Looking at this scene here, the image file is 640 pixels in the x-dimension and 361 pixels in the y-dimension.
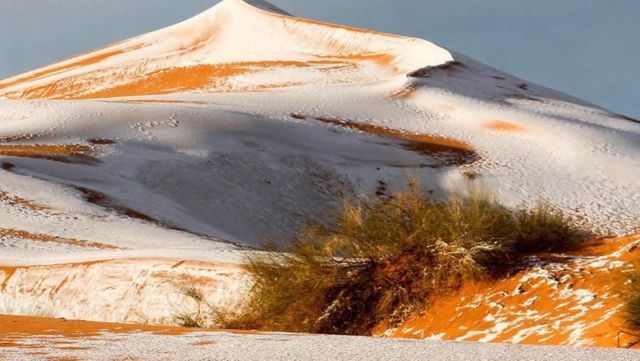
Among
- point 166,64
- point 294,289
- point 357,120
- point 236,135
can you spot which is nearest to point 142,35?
point 166,64

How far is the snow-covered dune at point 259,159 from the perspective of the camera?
17.3m

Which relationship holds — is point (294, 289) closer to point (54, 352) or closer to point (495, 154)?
point (54, 352)

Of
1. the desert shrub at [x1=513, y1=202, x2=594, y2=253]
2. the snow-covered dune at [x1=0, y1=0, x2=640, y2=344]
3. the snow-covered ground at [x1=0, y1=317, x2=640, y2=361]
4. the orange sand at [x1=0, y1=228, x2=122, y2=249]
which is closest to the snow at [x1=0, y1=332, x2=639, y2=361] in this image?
the snow-covered ground at [x1=0, y1=317, x2=640, y2=361]

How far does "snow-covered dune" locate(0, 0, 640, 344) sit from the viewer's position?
1730 centimetres

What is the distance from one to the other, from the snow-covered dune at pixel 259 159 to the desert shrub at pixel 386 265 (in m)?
1.18

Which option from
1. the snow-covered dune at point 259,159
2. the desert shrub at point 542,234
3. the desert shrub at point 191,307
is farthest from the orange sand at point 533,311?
the snow-covered dune at point 259,159

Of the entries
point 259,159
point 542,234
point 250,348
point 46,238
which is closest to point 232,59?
point 259,159

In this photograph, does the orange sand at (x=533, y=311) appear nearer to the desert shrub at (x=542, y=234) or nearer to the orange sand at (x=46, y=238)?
the desert shrub at (x=542, y=234)

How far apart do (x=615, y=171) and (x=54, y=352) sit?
2907 cm

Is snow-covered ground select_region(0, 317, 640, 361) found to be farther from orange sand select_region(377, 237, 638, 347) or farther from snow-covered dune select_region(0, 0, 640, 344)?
snow-covered dune select_region(0, 0, 640, 344)

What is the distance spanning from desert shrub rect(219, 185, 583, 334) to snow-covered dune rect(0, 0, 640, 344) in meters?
1.18

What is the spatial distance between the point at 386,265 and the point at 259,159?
65.6ft

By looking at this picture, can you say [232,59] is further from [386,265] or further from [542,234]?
[386,265]

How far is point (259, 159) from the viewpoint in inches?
1242
